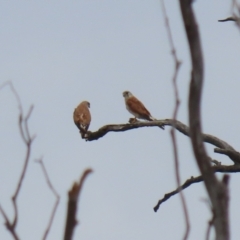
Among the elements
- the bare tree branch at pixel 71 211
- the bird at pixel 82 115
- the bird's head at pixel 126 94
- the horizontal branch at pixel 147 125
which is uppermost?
the bare tree branch at pixel 71 211

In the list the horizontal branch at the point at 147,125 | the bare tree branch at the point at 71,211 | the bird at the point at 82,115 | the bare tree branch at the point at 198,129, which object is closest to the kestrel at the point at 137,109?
the bird at the point at 82,115

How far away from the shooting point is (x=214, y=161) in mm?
5434

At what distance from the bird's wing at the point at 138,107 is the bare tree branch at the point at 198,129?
10.3 metres

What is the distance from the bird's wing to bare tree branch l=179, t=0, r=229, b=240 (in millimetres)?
10250

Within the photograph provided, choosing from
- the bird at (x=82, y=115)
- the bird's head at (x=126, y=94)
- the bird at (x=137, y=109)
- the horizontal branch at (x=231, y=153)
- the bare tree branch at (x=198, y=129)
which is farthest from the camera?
the bird's head at (x=126, y=94)

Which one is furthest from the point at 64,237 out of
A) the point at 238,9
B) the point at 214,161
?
the point at 214,161

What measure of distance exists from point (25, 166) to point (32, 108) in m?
0.28

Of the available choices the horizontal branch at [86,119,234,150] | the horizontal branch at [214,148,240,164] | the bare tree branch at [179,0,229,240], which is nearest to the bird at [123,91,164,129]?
the horizontal branch at [86,119,234,150]

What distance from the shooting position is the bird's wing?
11.5 metres

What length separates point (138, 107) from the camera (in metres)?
11.8

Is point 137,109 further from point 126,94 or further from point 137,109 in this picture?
point 126,94

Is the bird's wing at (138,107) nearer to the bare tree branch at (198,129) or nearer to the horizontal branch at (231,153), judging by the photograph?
the horizontal branch at (231,153)

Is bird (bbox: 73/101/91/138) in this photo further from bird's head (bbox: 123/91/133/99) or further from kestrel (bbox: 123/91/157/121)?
bird's head (bbox: 123/91/133/99)

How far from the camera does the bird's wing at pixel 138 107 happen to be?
37.9 ft
